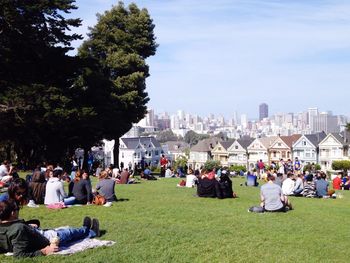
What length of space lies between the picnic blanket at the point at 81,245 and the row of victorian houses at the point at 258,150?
283ft

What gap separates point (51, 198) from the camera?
1548 cm

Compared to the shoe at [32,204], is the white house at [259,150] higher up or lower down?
higher up

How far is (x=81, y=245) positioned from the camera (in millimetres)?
9602

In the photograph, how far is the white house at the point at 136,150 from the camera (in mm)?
110312

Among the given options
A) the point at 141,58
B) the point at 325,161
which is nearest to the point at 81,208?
the point at 141,58

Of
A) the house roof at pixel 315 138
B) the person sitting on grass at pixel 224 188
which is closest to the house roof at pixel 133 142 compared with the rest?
the house roof at pixel 315 138

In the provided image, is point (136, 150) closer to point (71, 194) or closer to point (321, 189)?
point (321, 189)

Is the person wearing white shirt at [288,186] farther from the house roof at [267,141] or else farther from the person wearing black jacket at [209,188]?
the house roof at [267,141]

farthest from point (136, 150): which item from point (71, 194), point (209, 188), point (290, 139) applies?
point (71, 194)

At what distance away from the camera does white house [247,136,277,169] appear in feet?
347

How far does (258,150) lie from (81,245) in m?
99.8

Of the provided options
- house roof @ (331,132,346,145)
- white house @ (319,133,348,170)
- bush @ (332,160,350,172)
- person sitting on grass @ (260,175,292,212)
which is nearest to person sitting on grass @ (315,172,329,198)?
person sitting on grass @ (260,175,292,212)

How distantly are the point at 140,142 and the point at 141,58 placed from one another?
222 feet

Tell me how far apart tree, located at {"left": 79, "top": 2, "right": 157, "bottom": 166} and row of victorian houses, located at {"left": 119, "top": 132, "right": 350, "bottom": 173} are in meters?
51.9
